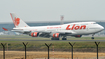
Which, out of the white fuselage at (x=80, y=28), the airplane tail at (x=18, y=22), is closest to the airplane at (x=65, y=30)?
the white fuselage at (x=80, y=28)

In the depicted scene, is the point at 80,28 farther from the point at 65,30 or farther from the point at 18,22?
the point at 18,22

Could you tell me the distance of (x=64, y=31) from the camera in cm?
6019

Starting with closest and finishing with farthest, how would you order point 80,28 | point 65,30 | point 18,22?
point 80,28 < point 65,30 < point 18,22

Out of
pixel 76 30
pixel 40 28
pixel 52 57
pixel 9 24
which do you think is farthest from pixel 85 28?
pixel 9 24

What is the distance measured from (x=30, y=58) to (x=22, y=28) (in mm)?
37442

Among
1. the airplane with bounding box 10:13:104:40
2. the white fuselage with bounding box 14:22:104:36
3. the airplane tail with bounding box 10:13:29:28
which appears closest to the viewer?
the white fuselage with bounding box 14:22:104:36

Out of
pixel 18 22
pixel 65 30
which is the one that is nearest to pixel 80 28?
pixel 65 30

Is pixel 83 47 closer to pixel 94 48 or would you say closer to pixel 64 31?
pixel 94 48

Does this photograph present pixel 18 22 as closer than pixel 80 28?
No

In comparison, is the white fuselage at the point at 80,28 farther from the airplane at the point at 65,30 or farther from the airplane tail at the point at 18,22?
the airplane tail at the point at 18,22

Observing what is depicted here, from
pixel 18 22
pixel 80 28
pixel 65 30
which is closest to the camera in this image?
pixel 80 28

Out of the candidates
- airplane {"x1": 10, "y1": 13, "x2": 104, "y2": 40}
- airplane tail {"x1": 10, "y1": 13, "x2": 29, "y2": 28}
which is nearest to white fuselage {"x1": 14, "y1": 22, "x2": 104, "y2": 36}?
airplane {"x1": 10, "y1": 13, "x2": 104, "y2": 40}

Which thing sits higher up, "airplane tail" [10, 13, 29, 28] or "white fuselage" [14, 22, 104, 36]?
"airplane tail" [10, 13, 29, 28]

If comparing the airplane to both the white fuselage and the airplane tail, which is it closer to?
the white fuselage
